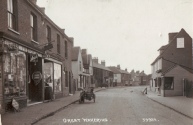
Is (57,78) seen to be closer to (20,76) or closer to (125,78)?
(20,76)

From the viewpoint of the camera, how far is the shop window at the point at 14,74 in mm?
11383

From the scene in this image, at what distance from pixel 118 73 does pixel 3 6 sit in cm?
8291

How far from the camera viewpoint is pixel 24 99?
13312 millimetres

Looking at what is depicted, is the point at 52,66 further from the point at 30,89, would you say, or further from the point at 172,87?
the point at 172,87

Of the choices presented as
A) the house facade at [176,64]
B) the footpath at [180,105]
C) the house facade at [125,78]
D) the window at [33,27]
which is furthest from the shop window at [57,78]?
the house facade at [125,78]

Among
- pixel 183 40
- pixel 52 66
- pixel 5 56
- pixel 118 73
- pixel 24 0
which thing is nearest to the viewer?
pixel 5 56

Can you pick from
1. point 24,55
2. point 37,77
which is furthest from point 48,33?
point 24,55

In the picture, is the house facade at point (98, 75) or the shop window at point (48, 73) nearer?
the shop window at point (48, 73)

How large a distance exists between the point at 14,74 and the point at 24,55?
1721 millimetres

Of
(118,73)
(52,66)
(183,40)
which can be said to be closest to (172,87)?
(183,40)

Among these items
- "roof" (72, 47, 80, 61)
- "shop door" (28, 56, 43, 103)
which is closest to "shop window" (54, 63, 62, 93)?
"shop door" (28, 56, 43, 103)

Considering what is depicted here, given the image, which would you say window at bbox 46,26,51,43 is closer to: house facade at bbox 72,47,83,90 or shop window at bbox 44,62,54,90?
shop window at bbox 44,62,54,90

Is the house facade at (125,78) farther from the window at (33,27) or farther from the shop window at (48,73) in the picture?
the window at (33,27)

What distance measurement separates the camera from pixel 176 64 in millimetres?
26453
